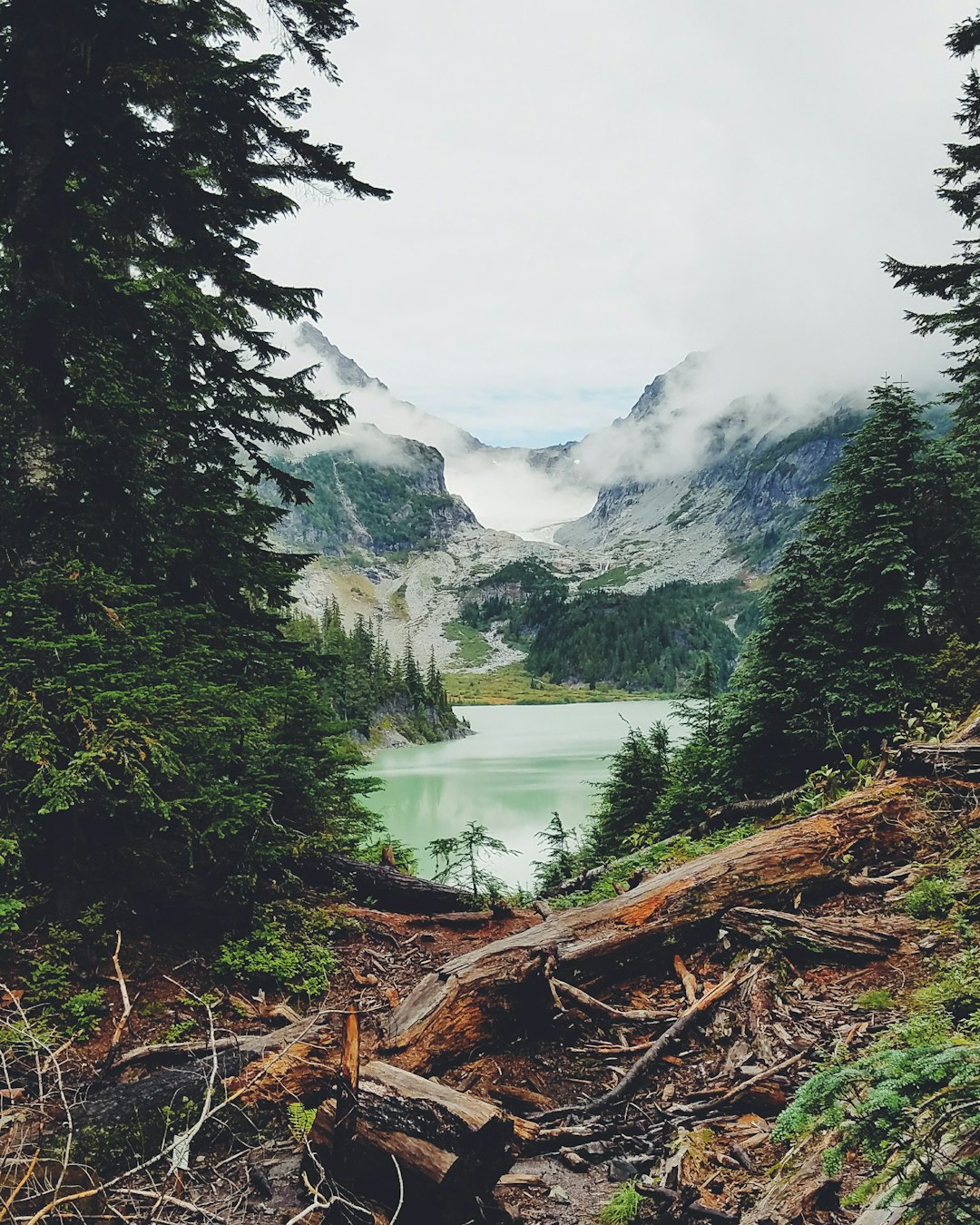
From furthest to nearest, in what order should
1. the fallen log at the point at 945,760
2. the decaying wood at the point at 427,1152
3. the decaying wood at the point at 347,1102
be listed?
the fallen log at the point at 945,760 → the decaying wood at the point at 347,1102 → the decaying wood at the point at 427,1152

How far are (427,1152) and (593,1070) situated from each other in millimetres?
2264

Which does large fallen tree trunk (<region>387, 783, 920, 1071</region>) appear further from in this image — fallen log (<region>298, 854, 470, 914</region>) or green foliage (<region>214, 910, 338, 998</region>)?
fallen log (<region>298, 854, 470, 914</region>)

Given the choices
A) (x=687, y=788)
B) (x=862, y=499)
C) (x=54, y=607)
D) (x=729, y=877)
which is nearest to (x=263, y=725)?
(x=54, y=607)

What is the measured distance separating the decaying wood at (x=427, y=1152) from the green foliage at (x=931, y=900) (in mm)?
4405

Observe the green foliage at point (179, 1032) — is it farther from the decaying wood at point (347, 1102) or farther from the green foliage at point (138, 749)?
the decaying wood at point (347, 1102)

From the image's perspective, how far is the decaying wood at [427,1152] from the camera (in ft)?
11.6

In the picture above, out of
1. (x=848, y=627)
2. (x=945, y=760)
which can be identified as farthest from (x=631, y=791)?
(x=945, y=760)

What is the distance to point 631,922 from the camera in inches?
258

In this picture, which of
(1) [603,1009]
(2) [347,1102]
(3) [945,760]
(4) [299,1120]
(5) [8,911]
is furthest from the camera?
(3) [945,760]

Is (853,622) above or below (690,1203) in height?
above

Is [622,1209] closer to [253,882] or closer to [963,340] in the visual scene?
[253,882]

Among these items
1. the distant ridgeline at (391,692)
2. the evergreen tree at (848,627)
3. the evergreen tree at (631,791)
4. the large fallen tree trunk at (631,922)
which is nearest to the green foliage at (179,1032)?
the large fallen tree trunk at (631,922)

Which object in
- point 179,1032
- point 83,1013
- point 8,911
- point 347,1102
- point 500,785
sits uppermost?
point 8,911

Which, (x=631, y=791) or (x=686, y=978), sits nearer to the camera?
(x=686, y=978)
